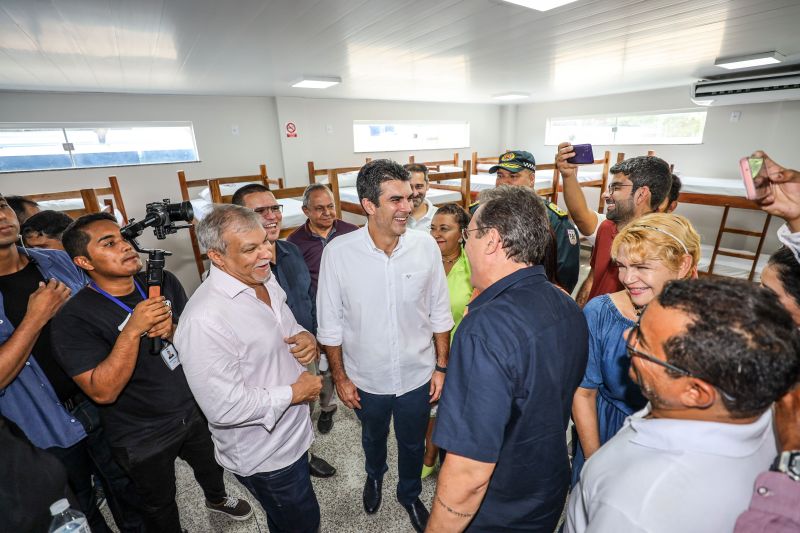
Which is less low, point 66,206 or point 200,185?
point 200,185

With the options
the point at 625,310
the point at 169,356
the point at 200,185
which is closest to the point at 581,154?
Result: the point at 625,310

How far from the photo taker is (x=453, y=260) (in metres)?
2.54

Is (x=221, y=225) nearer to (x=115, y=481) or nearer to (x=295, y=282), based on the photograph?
(x=295, y=282)

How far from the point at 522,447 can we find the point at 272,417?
3.15 ft

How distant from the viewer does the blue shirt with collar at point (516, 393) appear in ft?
3.27

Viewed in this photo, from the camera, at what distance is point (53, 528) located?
94 centimetres

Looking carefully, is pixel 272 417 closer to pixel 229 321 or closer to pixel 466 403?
pixel 229 321

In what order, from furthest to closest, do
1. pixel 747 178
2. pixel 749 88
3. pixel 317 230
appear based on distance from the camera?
pixel 749 88
pixel 317 230
pixel 747 178

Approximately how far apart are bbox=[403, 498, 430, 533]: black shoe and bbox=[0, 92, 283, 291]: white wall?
18.2 ft

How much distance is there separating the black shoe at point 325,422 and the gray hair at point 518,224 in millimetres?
2417

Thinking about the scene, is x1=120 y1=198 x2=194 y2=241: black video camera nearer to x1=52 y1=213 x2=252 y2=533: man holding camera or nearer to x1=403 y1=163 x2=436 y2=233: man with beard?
x1=52 y1=213 x2=252 y2=533: man holding camera

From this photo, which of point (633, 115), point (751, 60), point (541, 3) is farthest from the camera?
point (633, 115)

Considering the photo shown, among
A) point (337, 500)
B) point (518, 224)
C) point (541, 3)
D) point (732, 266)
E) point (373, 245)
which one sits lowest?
point (337, 500)

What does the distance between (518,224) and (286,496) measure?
5.02 feet
